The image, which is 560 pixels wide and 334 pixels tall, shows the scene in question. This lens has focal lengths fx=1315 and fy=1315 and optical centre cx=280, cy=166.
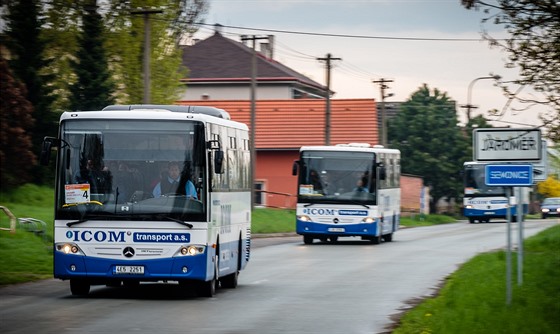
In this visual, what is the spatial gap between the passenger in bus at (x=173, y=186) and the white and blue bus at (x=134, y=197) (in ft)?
0.05

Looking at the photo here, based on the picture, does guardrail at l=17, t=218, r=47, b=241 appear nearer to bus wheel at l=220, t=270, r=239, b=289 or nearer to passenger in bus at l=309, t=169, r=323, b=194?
passenger in bus at l=309, t=169, r=323, b=194

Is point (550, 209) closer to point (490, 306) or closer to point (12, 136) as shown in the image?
point (12, 136)

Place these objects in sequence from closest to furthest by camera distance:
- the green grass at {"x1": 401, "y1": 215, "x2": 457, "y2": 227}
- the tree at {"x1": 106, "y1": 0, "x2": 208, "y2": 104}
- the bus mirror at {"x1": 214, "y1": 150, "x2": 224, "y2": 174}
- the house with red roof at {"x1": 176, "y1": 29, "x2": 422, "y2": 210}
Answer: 1. the bus mirror at {"x1": 214, "y1": 150, "x2": 224, "y2": 174}
2. the tree at {"x1": 106, "y1": 0, "x2": 208, "y2": 104}
3. the green grass at {"x1": 401, "y1": 215, "x2": 457, "y2": 227}
4. the house with red roof at {"x1": 176, "y1": 29, "x2": 422, "y2": 210}

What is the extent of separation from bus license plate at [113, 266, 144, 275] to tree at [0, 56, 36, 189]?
77.9ft

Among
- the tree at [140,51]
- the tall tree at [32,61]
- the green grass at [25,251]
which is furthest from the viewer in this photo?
the tree at [140,51]

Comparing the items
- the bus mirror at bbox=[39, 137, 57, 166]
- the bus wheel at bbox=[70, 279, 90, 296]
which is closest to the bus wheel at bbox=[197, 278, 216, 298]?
the bus wheel at bbox=[70, 279, 90, 296]

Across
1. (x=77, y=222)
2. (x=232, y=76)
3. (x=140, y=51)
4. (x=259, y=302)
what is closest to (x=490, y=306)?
(x=259, y=302)

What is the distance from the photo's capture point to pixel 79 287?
64.5 feet

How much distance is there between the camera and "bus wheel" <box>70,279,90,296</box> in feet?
64.0

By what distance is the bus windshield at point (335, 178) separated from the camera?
3912 centimetres

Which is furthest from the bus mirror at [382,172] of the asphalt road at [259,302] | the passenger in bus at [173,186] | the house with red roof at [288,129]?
the house with red roof at [288,129]

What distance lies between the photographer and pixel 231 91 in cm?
10175

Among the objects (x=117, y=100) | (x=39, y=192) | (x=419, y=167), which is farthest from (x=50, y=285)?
(x=419, y=167)

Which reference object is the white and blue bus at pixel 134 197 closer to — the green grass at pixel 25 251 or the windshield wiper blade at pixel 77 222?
the windshield wiper blade at pixel 77 222
